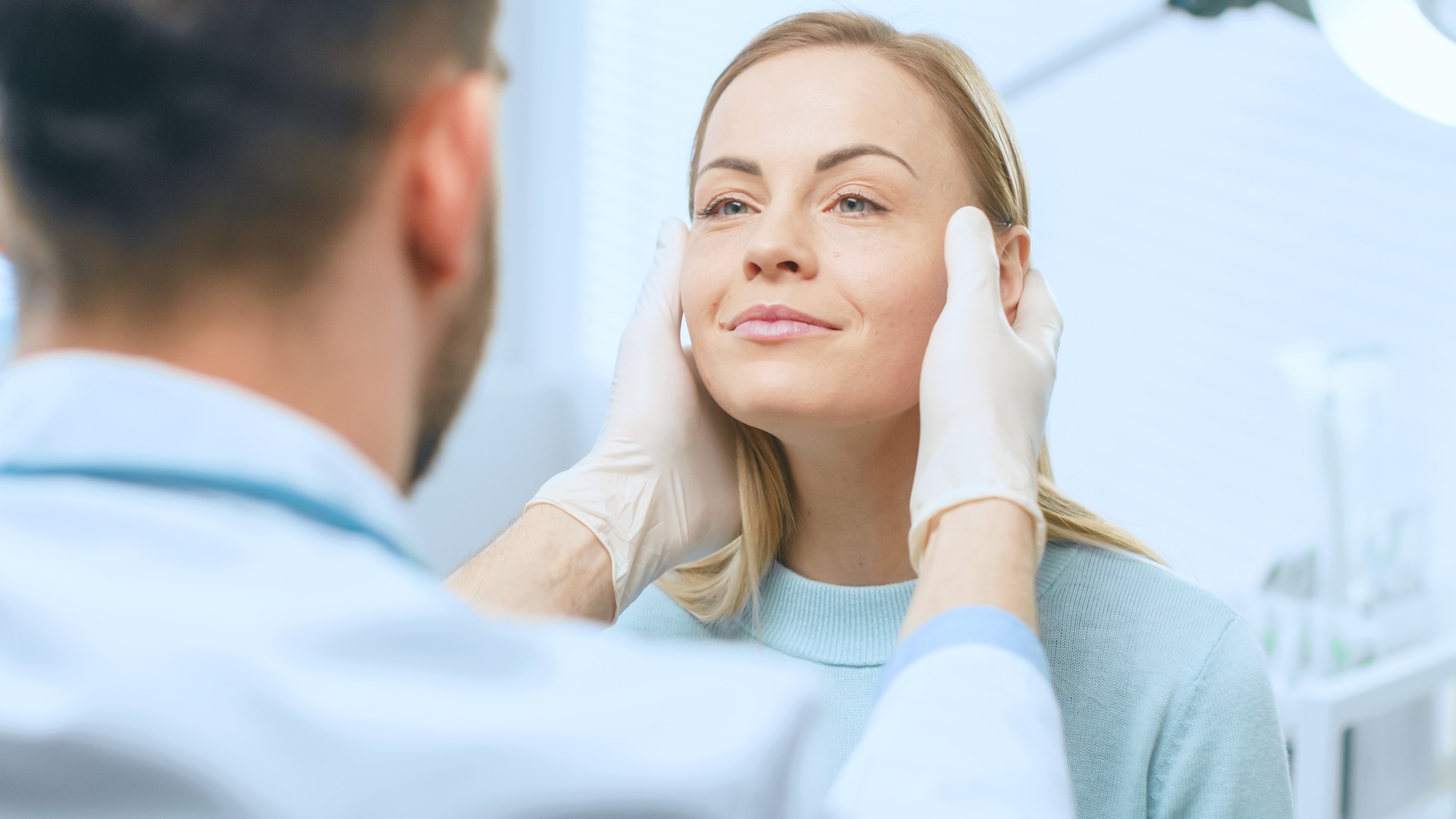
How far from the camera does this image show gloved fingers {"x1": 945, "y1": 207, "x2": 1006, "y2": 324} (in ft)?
3.51

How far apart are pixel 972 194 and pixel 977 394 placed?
28cm

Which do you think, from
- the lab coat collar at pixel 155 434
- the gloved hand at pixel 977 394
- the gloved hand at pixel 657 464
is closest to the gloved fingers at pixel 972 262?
the gloved hand at pixel 977 394

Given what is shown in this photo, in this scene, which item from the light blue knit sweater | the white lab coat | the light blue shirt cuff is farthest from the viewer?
the light blue knit sweater

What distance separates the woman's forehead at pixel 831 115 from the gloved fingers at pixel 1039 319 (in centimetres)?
15

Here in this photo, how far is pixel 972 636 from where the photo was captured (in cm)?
75

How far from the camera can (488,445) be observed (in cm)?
320


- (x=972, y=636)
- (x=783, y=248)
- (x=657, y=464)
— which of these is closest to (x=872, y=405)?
(x=783, y=248)

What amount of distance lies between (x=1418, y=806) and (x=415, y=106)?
5.39 feet

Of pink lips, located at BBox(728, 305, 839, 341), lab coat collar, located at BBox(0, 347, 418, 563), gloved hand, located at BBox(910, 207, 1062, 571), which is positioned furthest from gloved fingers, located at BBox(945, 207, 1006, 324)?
lab coat collar, located at BBox(0, 347, 418, 563)

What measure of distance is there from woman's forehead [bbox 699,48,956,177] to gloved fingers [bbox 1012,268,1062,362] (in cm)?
15

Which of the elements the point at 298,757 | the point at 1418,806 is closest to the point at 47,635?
the point at 298,757

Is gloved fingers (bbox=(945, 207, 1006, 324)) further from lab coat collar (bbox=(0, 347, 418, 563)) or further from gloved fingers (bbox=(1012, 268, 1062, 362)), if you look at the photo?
lab coat collar (bbox=(0, 347, 418, 563))

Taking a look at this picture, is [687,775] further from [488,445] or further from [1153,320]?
[488,445]

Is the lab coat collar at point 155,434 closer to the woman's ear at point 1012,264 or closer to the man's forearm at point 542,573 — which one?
the man's forearm at point 542,573
